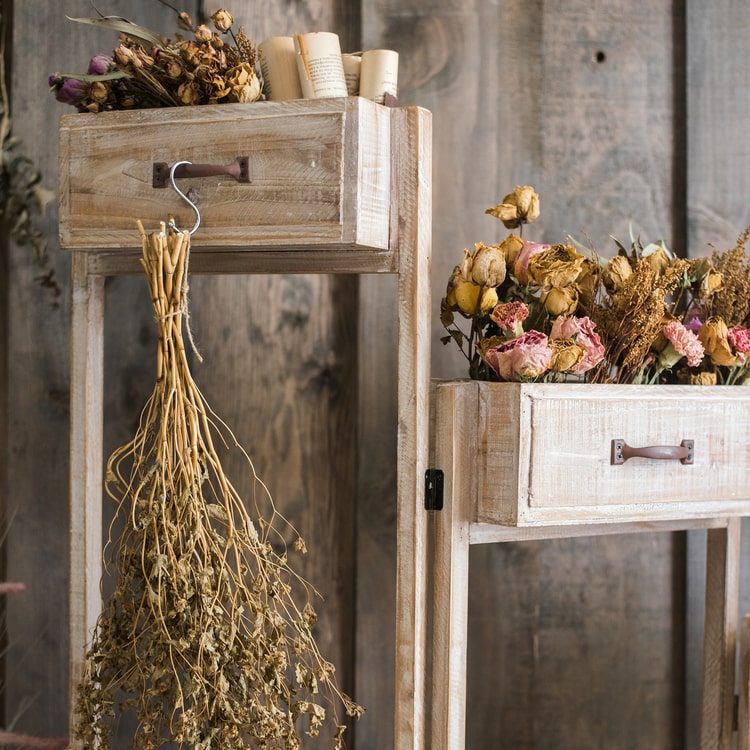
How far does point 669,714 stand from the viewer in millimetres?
1692

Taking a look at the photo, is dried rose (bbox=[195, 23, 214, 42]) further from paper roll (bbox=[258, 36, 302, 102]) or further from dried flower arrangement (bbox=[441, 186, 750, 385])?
dried flower arrangement (bbox=[441, 186, 750, 385])

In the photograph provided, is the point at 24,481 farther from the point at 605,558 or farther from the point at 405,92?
the point at 605,558

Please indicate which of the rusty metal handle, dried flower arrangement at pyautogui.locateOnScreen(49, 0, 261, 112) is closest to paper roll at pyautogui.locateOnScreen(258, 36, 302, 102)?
dried flower arrangement at pyautogui.locateOnScreen(49, 0, 261, 112)

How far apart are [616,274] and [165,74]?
26.3 inches

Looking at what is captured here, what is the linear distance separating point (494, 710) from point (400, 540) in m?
0.65

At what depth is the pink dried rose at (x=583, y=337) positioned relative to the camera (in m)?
1.17

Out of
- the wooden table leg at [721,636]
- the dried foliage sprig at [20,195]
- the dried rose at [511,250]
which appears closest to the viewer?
the dried rose at [511,250]

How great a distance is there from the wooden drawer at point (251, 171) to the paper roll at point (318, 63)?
62mm

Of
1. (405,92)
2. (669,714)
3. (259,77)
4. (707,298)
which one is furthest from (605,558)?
(259,77)

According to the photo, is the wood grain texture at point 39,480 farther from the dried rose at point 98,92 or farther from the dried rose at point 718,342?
the dried rose at point 718,342

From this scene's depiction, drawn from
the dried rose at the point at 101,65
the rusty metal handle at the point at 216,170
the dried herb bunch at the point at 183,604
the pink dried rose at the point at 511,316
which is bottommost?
the dried herb bunch at the point at 183,604

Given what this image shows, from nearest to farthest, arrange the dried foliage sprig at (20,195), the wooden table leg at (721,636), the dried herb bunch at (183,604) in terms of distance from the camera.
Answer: the dried herb bunch at (183,604) < the wooden table leg at (721,636) < the dried foliage sprig at (20,195)

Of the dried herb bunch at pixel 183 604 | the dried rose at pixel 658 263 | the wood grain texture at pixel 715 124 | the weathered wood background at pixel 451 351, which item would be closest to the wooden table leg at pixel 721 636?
Result: the weathered wood background at pixel 451 351

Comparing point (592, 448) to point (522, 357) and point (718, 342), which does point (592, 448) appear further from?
point (718, 342)
